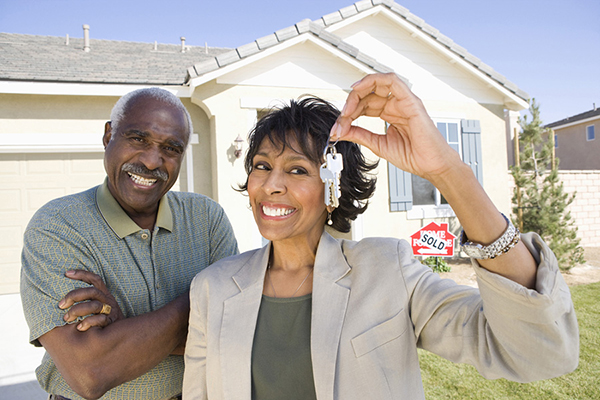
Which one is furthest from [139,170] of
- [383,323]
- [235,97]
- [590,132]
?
[590,132]

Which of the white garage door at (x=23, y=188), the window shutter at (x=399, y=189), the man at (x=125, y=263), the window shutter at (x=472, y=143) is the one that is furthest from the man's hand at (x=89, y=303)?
the window shutter at (x=472, y=143)

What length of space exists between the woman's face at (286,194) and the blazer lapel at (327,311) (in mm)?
152

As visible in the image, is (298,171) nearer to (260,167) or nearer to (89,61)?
(260,167)

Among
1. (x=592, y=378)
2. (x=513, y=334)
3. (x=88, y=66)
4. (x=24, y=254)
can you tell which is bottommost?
(x=592, y=378)

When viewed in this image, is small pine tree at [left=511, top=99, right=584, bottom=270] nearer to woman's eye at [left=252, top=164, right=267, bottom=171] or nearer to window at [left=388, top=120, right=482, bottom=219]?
window at [left=388, top=120, right=482, bottom=219]

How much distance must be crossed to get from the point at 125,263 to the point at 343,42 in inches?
244

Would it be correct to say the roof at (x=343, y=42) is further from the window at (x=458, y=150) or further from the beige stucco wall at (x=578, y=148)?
the beige stucco wall at (x=578, y=148)

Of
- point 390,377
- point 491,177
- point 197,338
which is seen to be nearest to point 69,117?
point 197,338

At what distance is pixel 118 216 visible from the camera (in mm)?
1787

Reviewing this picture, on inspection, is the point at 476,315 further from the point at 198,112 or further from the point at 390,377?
the point at 198,112

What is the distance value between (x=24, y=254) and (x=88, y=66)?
6.33 m

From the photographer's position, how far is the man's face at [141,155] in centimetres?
187

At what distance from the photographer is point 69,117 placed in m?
6.30

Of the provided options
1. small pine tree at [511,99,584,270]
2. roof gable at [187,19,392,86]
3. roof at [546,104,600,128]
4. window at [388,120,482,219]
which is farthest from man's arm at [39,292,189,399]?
roof at [546,104,600,128]
